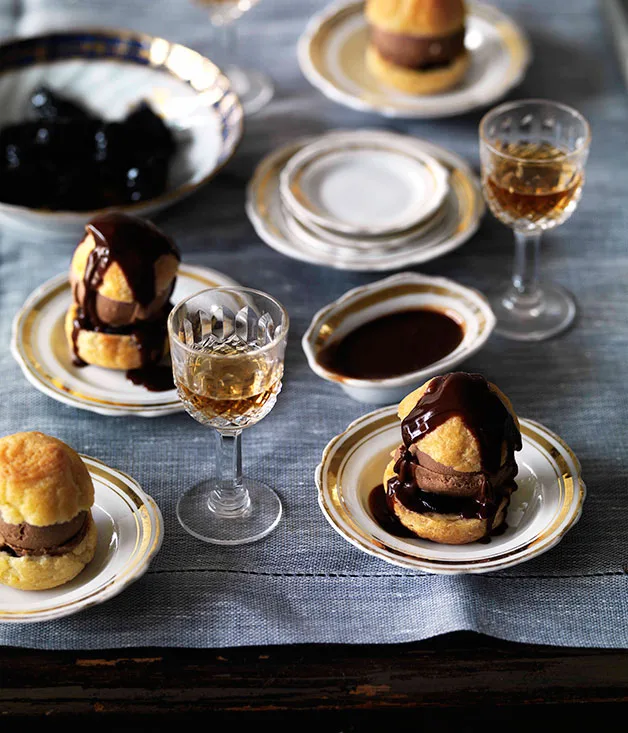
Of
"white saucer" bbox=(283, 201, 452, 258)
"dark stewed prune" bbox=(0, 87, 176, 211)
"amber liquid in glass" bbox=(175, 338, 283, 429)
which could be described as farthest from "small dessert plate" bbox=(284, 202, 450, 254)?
"amber liquid in glass" bbox=(175, 338, 283, 429)

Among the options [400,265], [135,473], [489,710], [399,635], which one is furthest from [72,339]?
[489,710]

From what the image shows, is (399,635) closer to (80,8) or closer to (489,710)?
(489,710)

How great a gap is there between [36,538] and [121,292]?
437 millimetres

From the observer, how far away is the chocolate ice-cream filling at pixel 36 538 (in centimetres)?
118

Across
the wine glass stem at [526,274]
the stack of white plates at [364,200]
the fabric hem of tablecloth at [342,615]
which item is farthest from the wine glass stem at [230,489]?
the wine glass stem at [526,274]

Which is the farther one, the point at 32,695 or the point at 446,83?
the point at 446,83

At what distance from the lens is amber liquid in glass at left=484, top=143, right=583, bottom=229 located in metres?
1.59

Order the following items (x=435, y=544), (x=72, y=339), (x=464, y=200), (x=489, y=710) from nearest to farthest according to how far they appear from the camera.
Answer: (x=489, y=710) < (x=435, y=544) < (x=72, y=339) < (x=464, y=200)

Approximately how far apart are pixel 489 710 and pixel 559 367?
2.11ft

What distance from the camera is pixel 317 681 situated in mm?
1174

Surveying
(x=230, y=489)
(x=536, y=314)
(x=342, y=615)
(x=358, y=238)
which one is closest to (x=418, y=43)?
(x=358, y=238)

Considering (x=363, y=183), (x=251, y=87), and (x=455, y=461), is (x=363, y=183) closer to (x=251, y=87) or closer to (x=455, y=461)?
(x=251, y=87)

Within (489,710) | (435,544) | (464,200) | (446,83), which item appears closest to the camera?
(489,710)

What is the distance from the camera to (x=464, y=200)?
193 centimetres
